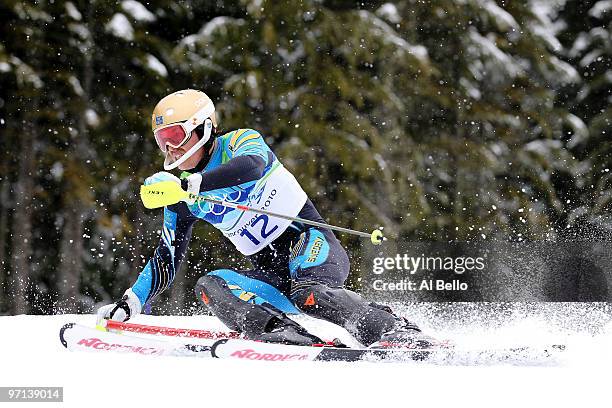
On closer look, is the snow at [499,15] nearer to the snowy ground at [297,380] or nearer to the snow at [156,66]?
the snow at [156,66]

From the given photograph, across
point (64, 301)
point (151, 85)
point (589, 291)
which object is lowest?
point (64, 301)

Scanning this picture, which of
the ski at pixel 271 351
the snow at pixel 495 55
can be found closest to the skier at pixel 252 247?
the ski at pixel 271 351

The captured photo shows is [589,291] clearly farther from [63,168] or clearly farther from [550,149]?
[63,168]

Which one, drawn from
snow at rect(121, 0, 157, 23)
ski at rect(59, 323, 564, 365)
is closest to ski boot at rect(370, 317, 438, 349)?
ski at rect(59, 323, 564, 365)

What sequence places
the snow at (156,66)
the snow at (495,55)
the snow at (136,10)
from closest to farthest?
the snow at (156,66), the snow at (136,10), the snow at (495,55)

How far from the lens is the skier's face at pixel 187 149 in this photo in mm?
4297

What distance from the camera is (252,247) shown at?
15.1 ft

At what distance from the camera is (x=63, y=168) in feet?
34.2

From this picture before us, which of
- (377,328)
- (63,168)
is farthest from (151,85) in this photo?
(377,328)

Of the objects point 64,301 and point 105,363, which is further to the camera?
point 64,301

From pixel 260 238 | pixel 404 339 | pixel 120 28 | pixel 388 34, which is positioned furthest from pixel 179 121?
pixel 388 34

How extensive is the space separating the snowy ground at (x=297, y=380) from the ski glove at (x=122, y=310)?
0.26 metres

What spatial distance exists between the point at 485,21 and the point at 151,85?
4457mm

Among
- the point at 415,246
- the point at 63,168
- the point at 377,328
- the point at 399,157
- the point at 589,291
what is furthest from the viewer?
the point at 399,157
